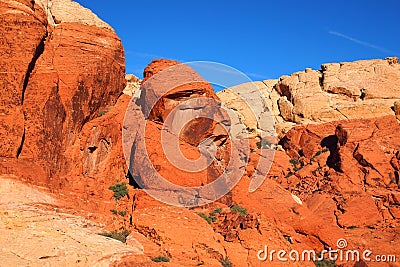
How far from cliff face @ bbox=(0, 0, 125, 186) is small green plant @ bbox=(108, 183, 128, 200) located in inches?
115

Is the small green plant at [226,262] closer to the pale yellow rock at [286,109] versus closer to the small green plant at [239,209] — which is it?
the small green plant at [239,209]

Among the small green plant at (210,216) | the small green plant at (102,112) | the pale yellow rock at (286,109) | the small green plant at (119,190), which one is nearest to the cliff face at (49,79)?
the small green plant at (102,112)

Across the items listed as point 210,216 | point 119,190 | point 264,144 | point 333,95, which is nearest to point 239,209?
point 210,216

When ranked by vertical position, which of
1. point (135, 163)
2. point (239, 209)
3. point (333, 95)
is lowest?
point (239, 209)

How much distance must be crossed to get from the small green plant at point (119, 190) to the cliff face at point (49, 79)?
2.92m

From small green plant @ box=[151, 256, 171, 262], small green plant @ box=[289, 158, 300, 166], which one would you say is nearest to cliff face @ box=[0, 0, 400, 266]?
small green plant @ box=[151, 256, 171, 262]

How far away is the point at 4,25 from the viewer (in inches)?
949

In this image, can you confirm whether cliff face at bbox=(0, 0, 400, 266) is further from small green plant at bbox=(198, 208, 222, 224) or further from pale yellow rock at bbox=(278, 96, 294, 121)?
pale yellow rock at bbox=(278, 96, 294, 121)

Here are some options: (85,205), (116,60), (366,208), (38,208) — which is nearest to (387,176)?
(366,208)

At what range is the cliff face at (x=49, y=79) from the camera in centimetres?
2355

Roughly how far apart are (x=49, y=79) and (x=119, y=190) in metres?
7.48

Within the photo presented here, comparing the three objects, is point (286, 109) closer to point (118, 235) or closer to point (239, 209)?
point (239, 209)

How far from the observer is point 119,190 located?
2800 cm

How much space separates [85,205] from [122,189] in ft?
13.2
